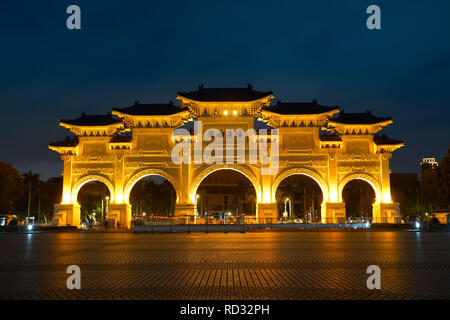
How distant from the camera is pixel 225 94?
41.1m

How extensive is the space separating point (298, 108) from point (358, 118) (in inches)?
223

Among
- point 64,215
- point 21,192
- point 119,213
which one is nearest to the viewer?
point 119,213

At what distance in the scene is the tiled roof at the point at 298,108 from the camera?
40.1 meters

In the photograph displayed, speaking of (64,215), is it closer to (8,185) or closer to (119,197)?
(119,197)

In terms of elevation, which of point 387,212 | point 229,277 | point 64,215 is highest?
point 387,212

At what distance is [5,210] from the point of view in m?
54.2

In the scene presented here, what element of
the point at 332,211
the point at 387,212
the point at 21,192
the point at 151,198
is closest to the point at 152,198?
the point at 151,198

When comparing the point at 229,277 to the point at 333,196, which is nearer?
the point at 229,277

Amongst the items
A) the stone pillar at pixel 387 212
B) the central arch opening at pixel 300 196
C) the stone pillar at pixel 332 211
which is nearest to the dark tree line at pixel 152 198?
the central arch opening at pixel 300 196

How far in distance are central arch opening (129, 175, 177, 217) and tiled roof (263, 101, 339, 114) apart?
2682cm

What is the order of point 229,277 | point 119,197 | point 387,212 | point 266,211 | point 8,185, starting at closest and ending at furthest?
point 229,277 → point 266,211 → point 387,212 → point 119,197 → point 8,185

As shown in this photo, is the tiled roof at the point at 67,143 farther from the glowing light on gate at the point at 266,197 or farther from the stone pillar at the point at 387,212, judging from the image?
the stone pillar at the point at 387,212
